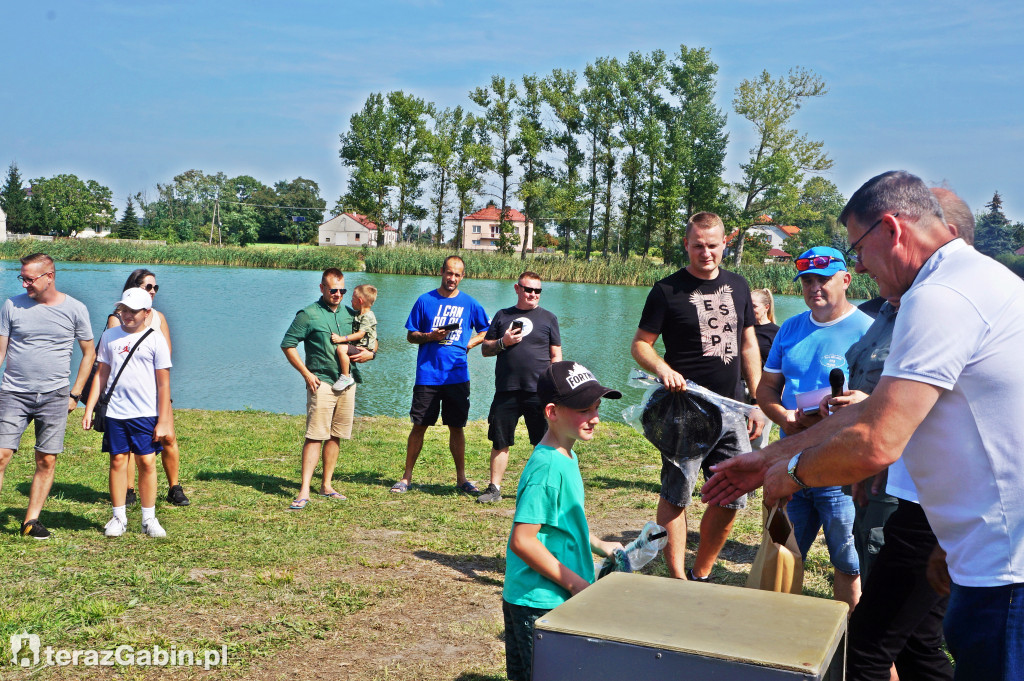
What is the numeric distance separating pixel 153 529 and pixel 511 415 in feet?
10.2

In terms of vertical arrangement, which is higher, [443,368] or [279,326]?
[443,368]

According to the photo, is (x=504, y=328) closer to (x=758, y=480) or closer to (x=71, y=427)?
(x=758, y=480)

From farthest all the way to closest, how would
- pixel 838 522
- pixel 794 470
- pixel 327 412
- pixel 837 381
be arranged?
pixel 327 412 < pixel 838 522 < pixel 837 381 < pixel 794 470

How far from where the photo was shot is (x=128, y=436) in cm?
628

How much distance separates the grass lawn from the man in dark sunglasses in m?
2.52

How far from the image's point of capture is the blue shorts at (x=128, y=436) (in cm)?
624

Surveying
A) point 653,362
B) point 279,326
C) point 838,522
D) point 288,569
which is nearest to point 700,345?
point 653,362

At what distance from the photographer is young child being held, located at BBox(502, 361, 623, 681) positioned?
9.89 feet

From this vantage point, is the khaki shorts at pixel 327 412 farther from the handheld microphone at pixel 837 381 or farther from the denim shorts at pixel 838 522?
the handheld microphone at pixel 837 381

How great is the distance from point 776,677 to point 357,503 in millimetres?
6148

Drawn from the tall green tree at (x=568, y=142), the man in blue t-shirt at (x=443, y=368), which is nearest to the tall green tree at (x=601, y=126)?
the tall green tree at (x=568, y=142)

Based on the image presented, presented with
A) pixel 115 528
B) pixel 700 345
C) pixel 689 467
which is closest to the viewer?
pixel 689 467

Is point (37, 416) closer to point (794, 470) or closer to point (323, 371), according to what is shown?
point (323, 371)

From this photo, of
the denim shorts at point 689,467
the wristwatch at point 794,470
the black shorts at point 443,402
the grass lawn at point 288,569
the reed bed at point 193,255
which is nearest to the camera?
the wristwatch at point 794,470
